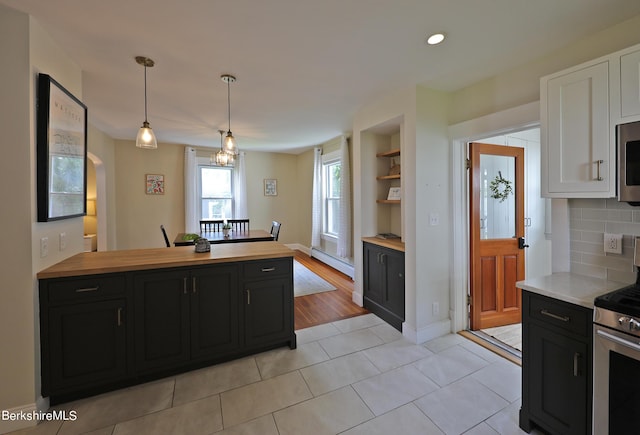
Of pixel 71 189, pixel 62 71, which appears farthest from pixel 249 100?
pixel 71 189

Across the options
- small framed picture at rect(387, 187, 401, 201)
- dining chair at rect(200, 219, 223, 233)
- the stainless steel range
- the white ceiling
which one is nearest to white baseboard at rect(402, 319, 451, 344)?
the stainless steel range

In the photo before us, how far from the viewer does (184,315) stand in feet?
7.00

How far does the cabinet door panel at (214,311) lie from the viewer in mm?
2170

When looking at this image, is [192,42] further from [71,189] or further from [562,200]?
[562,200]

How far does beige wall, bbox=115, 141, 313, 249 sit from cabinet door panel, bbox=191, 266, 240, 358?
13.6 ft

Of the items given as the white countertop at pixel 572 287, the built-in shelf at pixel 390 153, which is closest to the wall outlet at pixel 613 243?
the white countertop at pixel 572 287

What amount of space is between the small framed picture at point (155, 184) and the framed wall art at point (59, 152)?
11.5 feet

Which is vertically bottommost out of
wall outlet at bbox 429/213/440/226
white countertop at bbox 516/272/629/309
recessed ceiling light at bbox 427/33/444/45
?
white countertop at bbox 516/272/629/309

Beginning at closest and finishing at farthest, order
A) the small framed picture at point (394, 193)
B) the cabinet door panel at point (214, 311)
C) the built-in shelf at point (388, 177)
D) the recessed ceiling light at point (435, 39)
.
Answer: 1. the recessed ceiling light at point (435, 39)
2. the cabinet door panel at point (214, 311)
3. the built-in shelf at point (388, 177)
4. the small framed picture at point (394, 193)

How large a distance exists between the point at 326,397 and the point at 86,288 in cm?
184

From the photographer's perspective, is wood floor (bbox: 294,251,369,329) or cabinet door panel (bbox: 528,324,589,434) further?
wood floor (bbox: 294,251,369,329)

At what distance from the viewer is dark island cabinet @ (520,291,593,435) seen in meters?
1.39

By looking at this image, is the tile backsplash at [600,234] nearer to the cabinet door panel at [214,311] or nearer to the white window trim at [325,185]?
the cabinet door panel at [214,311]

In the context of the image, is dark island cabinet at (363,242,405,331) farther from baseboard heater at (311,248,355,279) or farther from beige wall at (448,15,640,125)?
beige wall at (448,15,640,125)
